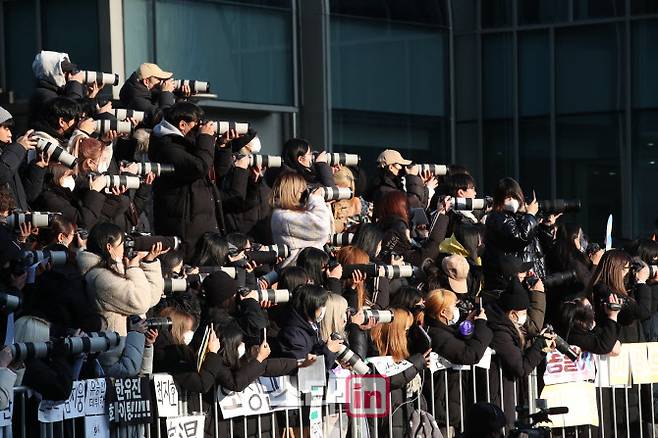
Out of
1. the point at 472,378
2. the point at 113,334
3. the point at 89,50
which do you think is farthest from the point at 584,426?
the point at 89,50

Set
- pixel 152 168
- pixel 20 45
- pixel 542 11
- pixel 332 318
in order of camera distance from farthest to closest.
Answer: pixel 542 11, pixel 20 45, pixel 152 168, pixel 332 318

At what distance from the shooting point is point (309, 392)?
10250 mm

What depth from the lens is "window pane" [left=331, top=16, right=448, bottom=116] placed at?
26.0 meters

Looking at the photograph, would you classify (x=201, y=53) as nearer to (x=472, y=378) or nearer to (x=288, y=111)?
(x=288, y=111)

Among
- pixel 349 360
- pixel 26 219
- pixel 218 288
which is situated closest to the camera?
pixel 26 219

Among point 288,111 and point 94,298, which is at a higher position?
point 288,111

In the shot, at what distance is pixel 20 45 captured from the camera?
23.2m

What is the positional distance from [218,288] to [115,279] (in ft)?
2.73

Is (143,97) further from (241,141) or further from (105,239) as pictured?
(105,239)

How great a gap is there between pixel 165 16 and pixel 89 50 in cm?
130

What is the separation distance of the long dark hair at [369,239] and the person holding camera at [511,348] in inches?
36.7

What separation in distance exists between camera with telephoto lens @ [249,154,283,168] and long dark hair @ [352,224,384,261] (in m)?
0.99

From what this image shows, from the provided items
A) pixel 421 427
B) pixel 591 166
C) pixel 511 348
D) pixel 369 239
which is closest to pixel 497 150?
pixel 591 166

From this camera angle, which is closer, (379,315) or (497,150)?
(379,315)
